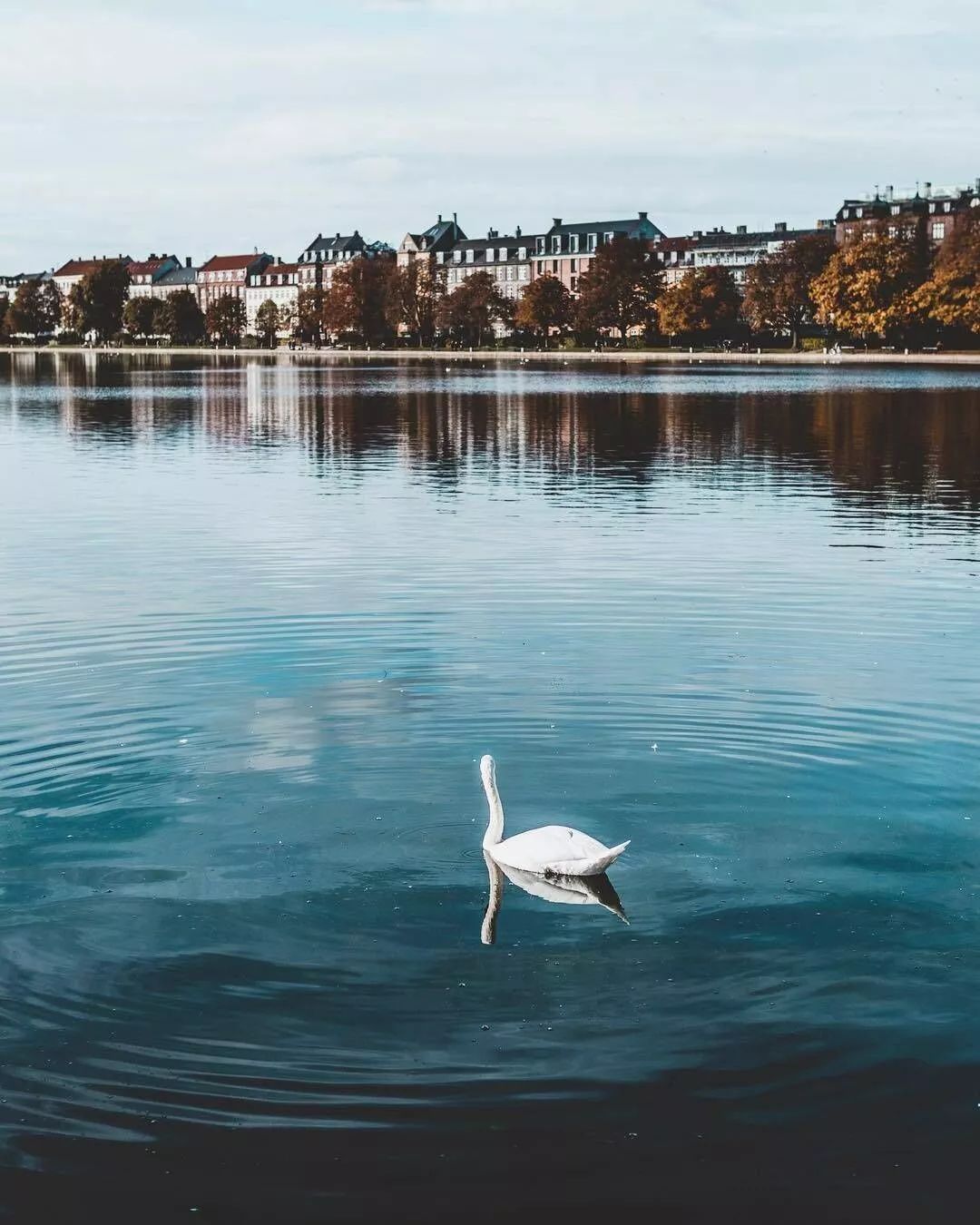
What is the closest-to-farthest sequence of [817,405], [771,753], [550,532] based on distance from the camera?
[771,753] < [550,532] < [817,405]

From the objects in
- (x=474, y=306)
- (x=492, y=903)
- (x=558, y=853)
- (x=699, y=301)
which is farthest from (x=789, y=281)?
(x=492, y=903)

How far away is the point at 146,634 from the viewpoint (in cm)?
1722

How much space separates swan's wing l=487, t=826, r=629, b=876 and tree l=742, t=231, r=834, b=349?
13476 cm

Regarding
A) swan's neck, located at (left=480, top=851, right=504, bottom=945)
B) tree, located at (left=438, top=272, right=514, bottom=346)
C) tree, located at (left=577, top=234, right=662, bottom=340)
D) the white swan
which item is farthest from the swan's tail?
tree, located at (left=438, top=272, right=514, bottom=346)

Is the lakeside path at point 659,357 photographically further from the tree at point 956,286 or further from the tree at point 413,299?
the tree at point 413,299

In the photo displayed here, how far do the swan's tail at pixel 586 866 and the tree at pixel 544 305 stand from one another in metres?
163

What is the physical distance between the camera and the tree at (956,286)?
116 meters

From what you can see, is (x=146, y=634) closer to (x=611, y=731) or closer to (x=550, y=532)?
(x=611, y=731)

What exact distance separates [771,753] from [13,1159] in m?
7.34

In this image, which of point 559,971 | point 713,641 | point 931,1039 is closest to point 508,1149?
point 559,971

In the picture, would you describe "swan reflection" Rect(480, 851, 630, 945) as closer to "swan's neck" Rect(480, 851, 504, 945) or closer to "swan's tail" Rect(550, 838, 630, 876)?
"swan's neck" Rect(480, 851, 504, 945)

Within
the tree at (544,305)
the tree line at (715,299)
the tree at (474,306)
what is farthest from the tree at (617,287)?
the tree at (474,306)

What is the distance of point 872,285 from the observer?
4914 inches

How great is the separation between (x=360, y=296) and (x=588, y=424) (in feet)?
467
